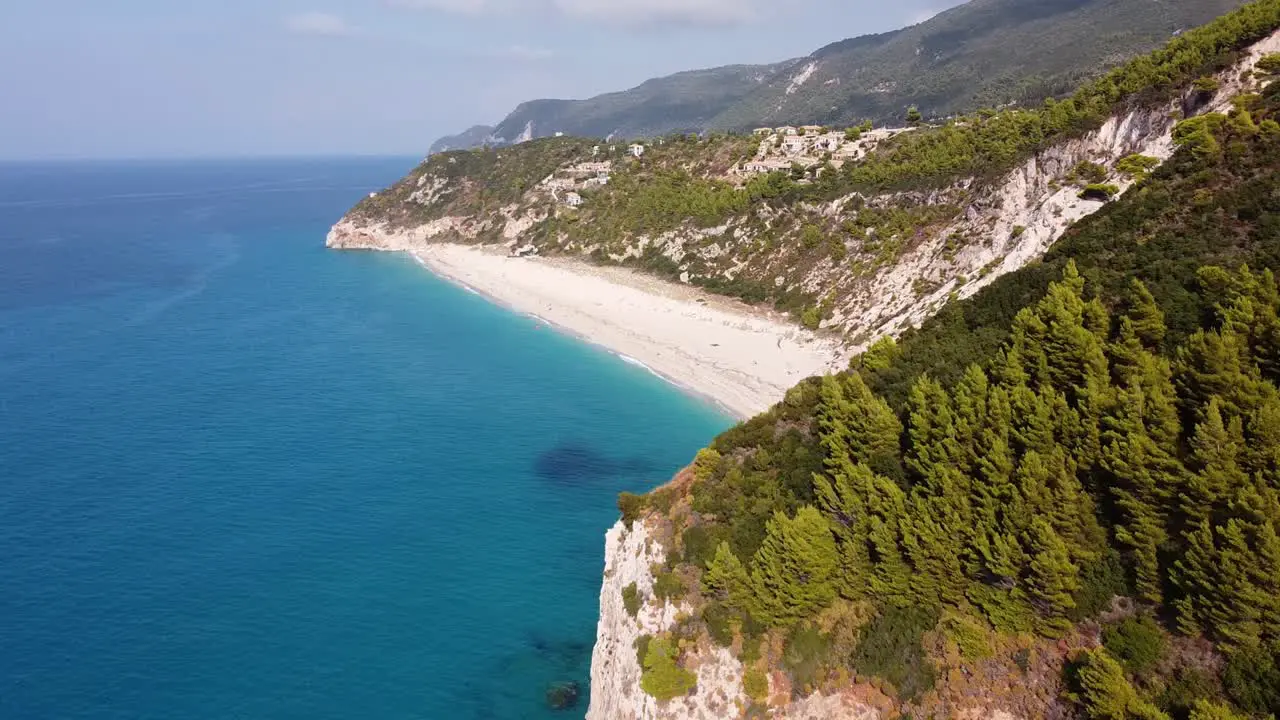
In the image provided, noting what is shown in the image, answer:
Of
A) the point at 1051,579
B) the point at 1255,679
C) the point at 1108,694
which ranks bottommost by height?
the point at 1108,694

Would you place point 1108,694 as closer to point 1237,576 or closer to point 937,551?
point 1237,576

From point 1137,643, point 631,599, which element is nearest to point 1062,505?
point 1137,643

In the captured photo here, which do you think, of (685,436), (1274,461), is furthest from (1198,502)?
(685,436)

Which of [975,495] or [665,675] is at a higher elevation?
[975,495]

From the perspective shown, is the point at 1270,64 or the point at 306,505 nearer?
the point at 1270,64

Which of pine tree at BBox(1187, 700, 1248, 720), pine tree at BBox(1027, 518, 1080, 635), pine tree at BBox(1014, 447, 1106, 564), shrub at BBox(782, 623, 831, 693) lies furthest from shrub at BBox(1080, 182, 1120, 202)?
shrub at BBox(782, 623, 831, 693)

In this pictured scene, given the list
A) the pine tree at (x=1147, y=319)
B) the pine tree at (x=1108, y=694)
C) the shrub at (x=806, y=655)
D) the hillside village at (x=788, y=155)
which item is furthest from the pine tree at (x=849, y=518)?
the hillside village at (x=788, y=155)

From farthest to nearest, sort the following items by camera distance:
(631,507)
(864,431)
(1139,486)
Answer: (631,507), (864,431), (1139,486)
